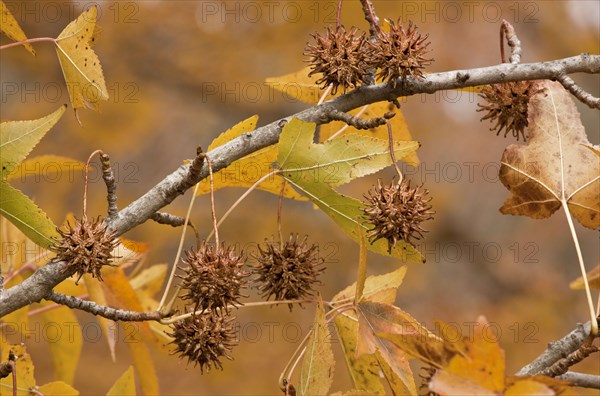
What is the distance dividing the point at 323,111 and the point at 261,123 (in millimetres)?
3010

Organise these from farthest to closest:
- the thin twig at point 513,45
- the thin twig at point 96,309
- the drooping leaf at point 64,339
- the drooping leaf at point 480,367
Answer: the drooping leaf at point 64,339, the thin twig at point 513,45, the thin twig at point 96,309, the drooping leaf at point 480,367

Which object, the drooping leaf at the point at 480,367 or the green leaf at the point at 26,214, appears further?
the green leaf at the point at 26,214

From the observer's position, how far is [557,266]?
201 inches

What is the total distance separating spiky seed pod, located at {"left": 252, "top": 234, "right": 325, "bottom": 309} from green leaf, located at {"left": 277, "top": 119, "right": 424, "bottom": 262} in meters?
0.09

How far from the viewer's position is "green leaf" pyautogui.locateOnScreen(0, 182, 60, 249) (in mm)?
1199

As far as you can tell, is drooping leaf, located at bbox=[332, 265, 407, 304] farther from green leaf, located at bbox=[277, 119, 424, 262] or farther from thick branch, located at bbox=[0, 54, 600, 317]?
thick branch, located at bbox=[0, 54, 600, 317]

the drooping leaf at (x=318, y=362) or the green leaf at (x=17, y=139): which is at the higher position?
the green leaf at (x=17, y=139)

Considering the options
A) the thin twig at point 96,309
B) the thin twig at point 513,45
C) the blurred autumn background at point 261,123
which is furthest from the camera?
the blurred autumn background at point 261,123

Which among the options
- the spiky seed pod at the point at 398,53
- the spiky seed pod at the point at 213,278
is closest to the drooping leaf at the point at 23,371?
the spiky seed pod at the point at 213,278

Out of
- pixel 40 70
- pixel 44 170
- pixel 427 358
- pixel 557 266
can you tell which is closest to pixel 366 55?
pixel 427 358

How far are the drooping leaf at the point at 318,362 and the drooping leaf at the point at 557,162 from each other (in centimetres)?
44

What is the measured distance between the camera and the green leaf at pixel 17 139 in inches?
47.1

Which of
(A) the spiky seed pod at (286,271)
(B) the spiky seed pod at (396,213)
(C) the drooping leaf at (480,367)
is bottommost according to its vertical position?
(C) the drooping leaf at (480,367)

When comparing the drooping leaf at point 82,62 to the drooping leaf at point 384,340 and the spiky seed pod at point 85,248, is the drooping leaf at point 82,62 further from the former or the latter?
the drooping leaf at point 384,340
